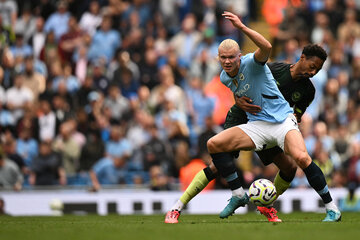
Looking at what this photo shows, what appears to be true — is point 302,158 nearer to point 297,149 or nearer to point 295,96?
point 297,149

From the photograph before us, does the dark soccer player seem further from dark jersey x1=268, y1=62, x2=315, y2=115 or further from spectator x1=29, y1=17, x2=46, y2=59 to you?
spectator x1=29, y1=17, x2=46, y2=59

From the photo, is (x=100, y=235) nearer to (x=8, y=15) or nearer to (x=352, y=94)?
(x=352, y=94)

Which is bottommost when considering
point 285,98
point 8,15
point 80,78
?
point 285,98

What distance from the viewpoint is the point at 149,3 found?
2019 centimetres

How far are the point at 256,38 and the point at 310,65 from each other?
1256 millimetres

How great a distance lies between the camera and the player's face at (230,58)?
9.38m

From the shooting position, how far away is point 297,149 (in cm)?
942

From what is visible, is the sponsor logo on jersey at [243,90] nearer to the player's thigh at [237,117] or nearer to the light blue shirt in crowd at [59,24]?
the player's thigh at [237,117]

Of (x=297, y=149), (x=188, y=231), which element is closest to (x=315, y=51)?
(x=297, y=149)

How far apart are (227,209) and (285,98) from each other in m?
1.73

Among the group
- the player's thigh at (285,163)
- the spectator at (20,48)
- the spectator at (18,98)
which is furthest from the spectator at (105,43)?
the player's thigh at (285,163)

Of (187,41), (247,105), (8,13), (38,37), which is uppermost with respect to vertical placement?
(8,13)

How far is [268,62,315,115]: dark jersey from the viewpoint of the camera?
34.2 ft

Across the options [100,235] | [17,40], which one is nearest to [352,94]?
[17,40]
